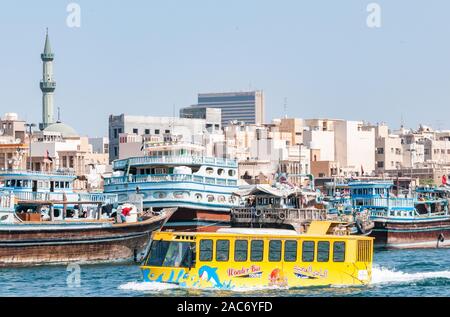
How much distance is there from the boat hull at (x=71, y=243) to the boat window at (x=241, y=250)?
515 inches

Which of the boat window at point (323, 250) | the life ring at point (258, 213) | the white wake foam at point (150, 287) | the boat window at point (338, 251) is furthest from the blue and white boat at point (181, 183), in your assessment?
the white wake foam at point (150, 287)

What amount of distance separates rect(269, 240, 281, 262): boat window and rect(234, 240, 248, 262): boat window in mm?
818

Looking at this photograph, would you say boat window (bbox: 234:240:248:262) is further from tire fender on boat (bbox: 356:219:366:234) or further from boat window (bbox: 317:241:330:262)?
tire fender on boat (bbox: 356:219:366:234)

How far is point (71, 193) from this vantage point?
233 ft

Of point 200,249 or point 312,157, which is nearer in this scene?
point 200,249

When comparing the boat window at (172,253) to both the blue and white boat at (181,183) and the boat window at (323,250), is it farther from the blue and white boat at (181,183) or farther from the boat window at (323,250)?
the blue and white boat at (181,183)

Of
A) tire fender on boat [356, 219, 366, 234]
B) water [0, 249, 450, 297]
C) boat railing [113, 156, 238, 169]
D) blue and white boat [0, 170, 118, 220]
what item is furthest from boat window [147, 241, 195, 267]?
tire fender on boat [356, 219, 366, 234]

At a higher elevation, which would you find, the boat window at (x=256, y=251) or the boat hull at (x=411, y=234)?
the boat window at (x=256, y=251)

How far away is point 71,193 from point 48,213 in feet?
21.9

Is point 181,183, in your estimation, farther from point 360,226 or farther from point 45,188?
Result: point 360,226

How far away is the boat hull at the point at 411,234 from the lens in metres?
79.8
